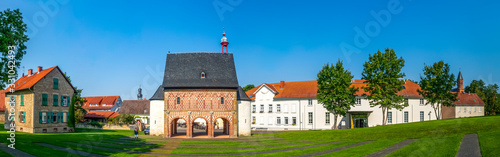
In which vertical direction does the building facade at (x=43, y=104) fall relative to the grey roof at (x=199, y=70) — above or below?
below

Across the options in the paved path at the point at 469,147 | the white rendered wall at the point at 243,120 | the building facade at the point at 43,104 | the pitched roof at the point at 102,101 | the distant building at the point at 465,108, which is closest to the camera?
the paved path at the point at 469,147

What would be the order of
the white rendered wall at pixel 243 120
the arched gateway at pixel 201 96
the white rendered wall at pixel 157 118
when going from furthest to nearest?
the white rendered wall at pixel 243 120 → the white rendered wall at pixel 157 118 → the arched gateway at pixel 201 96

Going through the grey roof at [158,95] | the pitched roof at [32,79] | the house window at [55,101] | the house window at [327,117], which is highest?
the pitched roof at [32,79]

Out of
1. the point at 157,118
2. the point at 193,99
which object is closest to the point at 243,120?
the point at 193,99

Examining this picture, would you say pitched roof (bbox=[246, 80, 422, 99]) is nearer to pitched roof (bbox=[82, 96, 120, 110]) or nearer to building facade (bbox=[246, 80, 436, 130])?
building facade (bbox=[246, 80, 436, 130])

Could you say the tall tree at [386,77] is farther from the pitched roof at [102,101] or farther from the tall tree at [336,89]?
the pitched roof at [102,101]

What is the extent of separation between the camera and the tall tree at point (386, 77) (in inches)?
1815

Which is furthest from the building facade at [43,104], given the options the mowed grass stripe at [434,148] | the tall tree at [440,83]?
the tall tree at [440,83]

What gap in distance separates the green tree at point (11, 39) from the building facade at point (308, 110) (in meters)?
44.9

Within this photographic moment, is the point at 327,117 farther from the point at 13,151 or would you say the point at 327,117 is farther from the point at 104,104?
the point at 104,104

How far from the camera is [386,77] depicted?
1829 inches

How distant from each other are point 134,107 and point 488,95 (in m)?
105

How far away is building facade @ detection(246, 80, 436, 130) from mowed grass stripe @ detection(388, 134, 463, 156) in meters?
29.4

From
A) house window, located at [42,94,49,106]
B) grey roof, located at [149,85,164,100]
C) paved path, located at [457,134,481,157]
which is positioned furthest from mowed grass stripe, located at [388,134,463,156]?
house window, located at [42,94,49,106]
